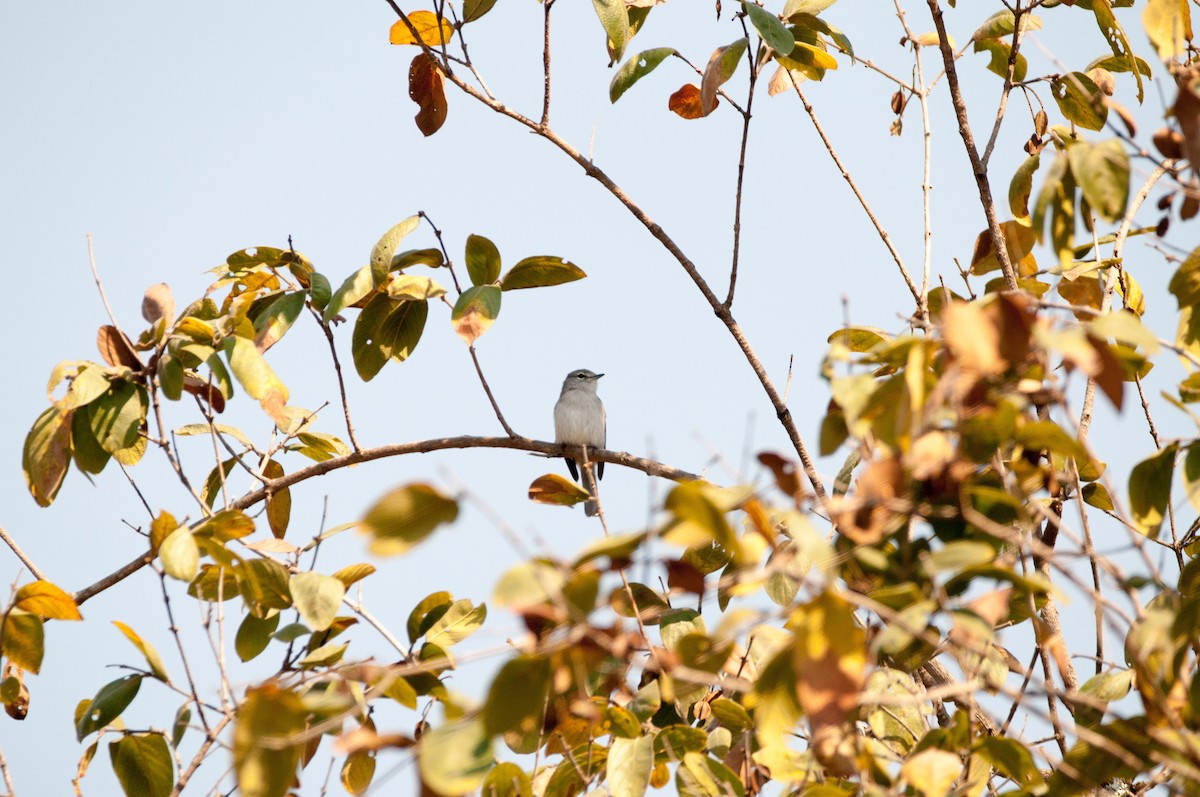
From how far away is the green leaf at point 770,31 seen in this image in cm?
377

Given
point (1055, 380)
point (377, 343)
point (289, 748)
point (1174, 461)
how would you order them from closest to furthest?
point (289, 748)
point (1055, 380)
point (1174, 461)
point (377, 343)

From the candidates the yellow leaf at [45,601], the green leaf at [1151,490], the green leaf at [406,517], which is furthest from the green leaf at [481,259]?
the green leaf at [1151,490]

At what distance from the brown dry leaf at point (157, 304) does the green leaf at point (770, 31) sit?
214 cm

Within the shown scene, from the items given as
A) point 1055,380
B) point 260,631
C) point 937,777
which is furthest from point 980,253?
point 260,631

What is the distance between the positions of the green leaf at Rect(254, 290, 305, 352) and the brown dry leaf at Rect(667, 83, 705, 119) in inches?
70.6

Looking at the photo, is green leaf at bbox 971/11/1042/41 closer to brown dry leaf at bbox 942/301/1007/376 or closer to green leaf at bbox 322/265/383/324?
green leaf at bbox 322/265/383/324

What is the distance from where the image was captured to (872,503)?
181 cm

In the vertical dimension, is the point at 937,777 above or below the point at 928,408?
below

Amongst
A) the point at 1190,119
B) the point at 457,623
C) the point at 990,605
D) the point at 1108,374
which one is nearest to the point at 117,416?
the point at 457,623

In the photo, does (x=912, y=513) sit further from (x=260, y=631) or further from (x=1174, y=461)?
(x=260, y=631)

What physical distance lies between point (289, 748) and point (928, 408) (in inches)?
45.9

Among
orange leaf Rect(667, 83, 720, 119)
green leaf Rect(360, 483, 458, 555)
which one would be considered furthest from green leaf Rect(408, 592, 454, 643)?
orange leaf Rect(667, 83, 720, 119)

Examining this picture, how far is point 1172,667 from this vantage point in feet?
6.89

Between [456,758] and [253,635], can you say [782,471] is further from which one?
[253,635]
